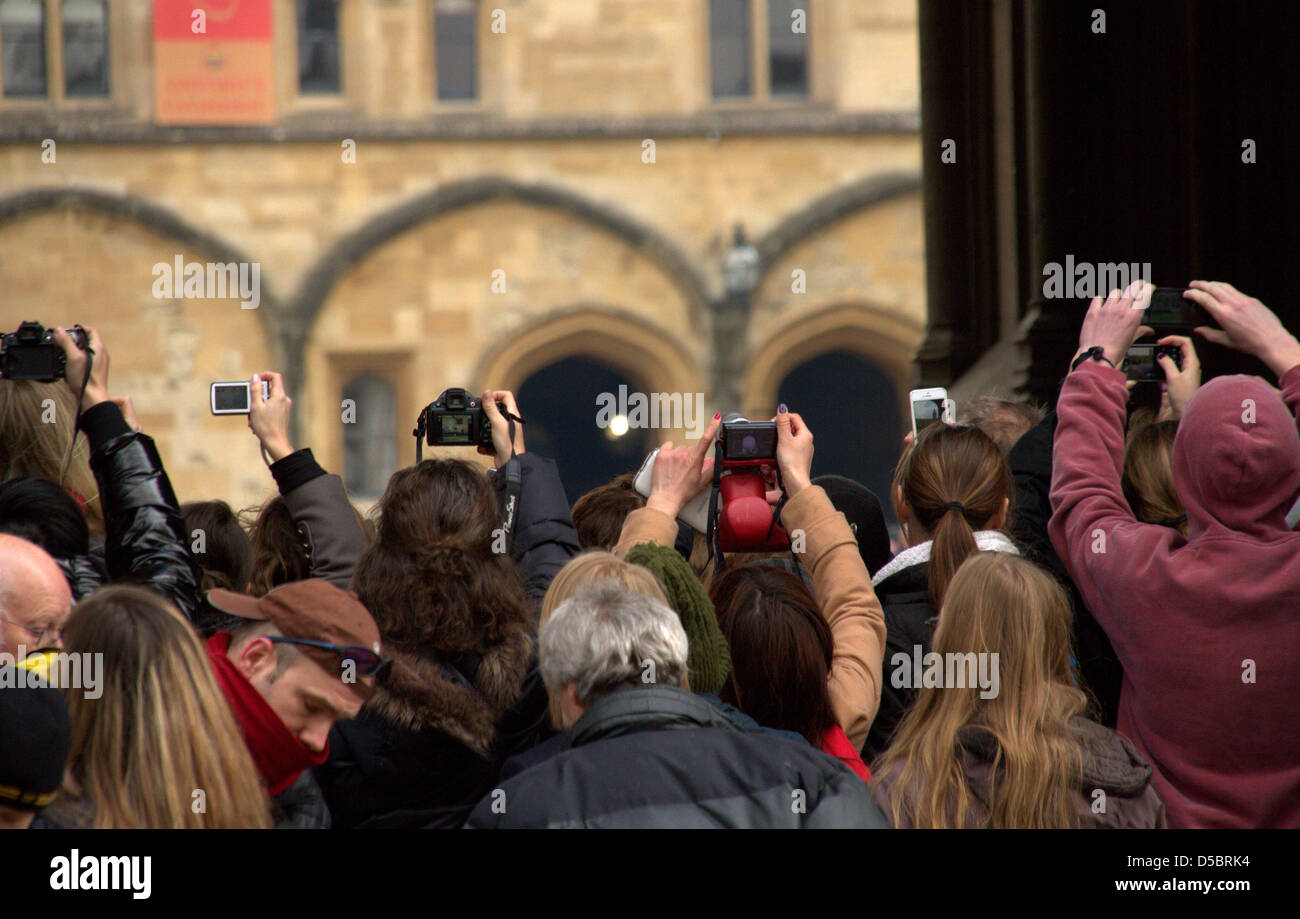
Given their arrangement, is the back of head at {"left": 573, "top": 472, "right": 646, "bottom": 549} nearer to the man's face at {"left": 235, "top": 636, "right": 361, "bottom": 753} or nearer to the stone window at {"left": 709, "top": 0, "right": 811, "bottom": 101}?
the man's face at {"left": 235, "top": 636, "right": 361, "bottom": 753}

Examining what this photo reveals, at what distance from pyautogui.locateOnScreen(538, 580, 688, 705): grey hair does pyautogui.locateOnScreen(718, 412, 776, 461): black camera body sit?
2.36 ft

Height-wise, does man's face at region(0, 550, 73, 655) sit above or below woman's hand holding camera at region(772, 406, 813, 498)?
below

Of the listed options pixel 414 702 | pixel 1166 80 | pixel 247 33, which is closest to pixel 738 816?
pixel 414 702

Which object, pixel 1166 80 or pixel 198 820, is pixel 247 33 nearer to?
pixel 1166 80

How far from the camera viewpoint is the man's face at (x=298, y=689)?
7.25 feet

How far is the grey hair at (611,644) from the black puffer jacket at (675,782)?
6 centimetres

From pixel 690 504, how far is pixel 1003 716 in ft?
2.76

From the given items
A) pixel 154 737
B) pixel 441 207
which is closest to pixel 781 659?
pixel 154 737

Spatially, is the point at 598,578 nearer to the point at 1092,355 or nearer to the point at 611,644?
the point at 611,644

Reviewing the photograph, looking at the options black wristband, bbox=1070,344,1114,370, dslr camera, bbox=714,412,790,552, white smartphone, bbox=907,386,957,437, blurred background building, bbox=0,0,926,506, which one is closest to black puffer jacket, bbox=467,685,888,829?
dslr camera, bbox=714,412,790,552

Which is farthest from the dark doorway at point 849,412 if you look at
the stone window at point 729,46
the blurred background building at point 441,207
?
the stone window at point 729,46

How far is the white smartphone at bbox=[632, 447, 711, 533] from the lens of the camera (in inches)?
118

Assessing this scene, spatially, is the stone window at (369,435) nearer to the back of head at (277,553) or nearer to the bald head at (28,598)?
the back of head at (277,553)
